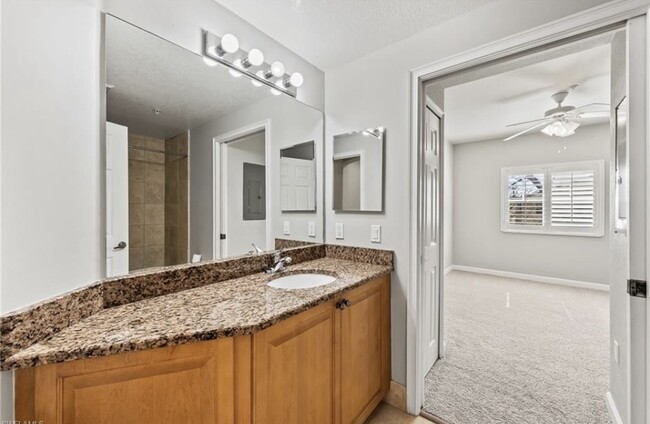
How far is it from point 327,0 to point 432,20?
0.65m

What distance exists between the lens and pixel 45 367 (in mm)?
757

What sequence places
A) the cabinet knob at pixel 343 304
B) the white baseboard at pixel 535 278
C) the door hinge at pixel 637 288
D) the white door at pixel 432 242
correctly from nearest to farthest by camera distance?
1. the door hinge at pixel 637 288
2. the cabinet knob at pixel 343 304
3. the white door at pixel 432 242
4. the white baseboard at pixel 535 278

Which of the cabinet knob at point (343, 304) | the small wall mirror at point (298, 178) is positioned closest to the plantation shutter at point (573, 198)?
the small wall mirror at point (298, 178)

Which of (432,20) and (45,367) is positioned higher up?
(432,20)

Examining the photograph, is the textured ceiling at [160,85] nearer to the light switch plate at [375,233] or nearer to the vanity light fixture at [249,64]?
the vanity light fixture at [249,64]

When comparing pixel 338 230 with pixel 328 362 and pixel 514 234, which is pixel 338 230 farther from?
pixel 514 234

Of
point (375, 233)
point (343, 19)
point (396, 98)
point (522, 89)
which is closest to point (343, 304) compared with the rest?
point (375, 233)

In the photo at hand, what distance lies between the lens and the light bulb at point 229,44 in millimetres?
1508

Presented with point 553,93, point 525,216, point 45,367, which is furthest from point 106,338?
point 525,216

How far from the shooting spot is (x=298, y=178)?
2.14m

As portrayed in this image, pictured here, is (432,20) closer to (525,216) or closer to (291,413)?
(291,413)

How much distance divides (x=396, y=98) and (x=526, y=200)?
4404mm

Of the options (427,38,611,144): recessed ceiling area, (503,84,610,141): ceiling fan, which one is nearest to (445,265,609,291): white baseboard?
(427,38,611,144): recessed ceiling area

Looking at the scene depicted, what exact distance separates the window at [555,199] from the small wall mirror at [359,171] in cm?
430
